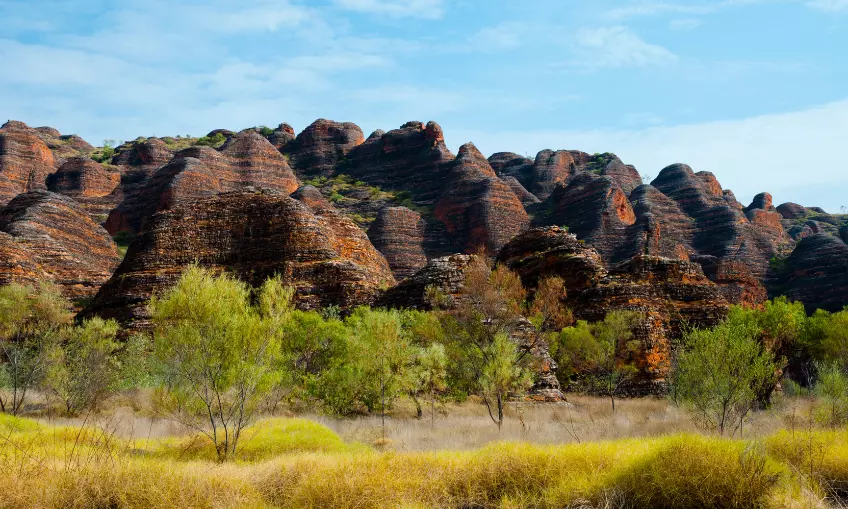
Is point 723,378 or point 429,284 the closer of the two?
point 723,378

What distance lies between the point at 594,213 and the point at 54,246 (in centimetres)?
7405

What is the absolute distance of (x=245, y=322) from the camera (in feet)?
50.5

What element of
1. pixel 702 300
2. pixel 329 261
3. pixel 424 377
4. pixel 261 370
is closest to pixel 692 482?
pixel 261 370

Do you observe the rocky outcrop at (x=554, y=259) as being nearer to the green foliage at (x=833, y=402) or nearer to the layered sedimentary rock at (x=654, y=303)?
the layered sedimentary rock at (x=654, y=303)

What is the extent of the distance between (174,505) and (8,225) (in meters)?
57.4

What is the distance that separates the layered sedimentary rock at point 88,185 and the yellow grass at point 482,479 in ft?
282

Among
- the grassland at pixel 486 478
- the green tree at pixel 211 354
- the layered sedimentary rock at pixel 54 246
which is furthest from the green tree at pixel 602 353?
the layered sedimentary rock at pixel 54 246

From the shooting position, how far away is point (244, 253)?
4578 centimetres

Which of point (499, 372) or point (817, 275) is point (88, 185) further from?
point (817, 275)

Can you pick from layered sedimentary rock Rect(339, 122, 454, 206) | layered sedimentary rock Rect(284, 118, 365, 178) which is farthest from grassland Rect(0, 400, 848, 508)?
layered sedimentary rock Rect(284, 118, 365, 178)

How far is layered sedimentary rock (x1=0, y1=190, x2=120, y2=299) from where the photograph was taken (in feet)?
151

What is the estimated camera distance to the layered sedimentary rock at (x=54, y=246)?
1810 inches

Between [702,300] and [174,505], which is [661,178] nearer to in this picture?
[702,300]

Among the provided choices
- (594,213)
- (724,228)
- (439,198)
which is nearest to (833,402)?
(594,213)
